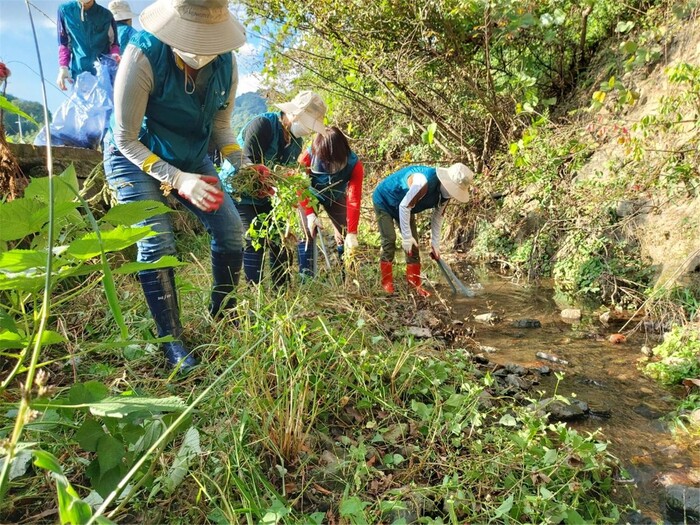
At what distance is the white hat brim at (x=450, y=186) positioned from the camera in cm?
401

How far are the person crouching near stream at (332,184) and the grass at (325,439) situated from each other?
42.5 inches

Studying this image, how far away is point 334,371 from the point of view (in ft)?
6.61

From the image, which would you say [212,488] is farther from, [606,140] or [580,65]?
[580,65]

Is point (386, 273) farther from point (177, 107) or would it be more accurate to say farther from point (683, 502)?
point (683, 502)

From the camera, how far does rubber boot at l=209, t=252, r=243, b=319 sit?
2340mm

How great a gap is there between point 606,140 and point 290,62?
15.4 ft

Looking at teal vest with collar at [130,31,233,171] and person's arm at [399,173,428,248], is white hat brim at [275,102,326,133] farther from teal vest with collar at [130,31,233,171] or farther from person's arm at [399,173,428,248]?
person's arm at [399,173,428,248]

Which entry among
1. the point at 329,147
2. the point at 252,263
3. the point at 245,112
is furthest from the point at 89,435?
the point at 245,112

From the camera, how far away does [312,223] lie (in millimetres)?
3314

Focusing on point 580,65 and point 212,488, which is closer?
point 212,488

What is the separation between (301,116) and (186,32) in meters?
1.34

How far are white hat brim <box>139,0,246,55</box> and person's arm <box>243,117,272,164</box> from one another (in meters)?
1.04

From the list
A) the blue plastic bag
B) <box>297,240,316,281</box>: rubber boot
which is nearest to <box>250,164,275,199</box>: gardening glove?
<box>297,240,316,281</box>: rubber boot

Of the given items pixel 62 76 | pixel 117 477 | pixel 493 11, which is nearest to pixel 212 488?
pixel 117 477
